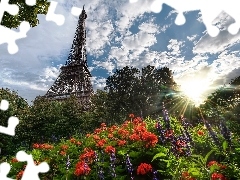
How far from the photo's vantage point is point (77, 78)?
56.5 metres

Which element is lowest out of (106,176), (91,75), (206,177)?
(206,177)

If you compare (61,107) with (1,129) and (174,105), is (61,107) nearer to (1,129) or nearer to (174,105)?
(174,105)

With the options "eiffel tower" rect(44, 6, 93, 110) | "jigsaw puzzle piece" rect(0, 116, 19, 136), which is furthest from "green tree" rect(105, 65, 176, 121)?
"jigsaw puzzle piece" rect(0, 116, 19, 136)

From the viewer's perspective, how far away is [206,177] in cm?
455

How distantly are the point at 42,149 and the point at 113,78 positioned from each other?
950 inches

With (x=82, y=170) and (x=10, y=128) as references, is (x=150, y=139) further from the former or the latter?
(x=10, y=128)

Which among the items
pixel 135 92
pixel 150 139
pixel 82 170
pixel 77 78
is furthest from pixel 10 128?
pixel 77 78

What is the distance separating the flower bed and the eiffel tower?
3690cm

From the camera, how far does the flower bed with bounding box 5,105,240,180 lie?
16.4ft

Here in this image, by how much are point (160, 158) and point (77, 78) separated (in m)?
51.0

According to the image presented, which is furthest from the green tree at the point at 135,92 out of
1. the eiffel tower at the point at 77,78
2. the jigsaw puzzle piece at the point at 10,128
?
the jigsaw puzzle piece at the point at 10,128

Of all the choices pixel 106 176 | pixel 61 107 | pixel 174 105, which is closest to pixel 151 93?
pixel 174 105

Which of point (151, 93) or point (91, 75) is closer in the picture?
point (151, 93)

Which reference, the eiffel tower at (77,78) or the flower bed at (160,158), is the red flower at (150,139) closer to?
the flower bed at (160,158)
